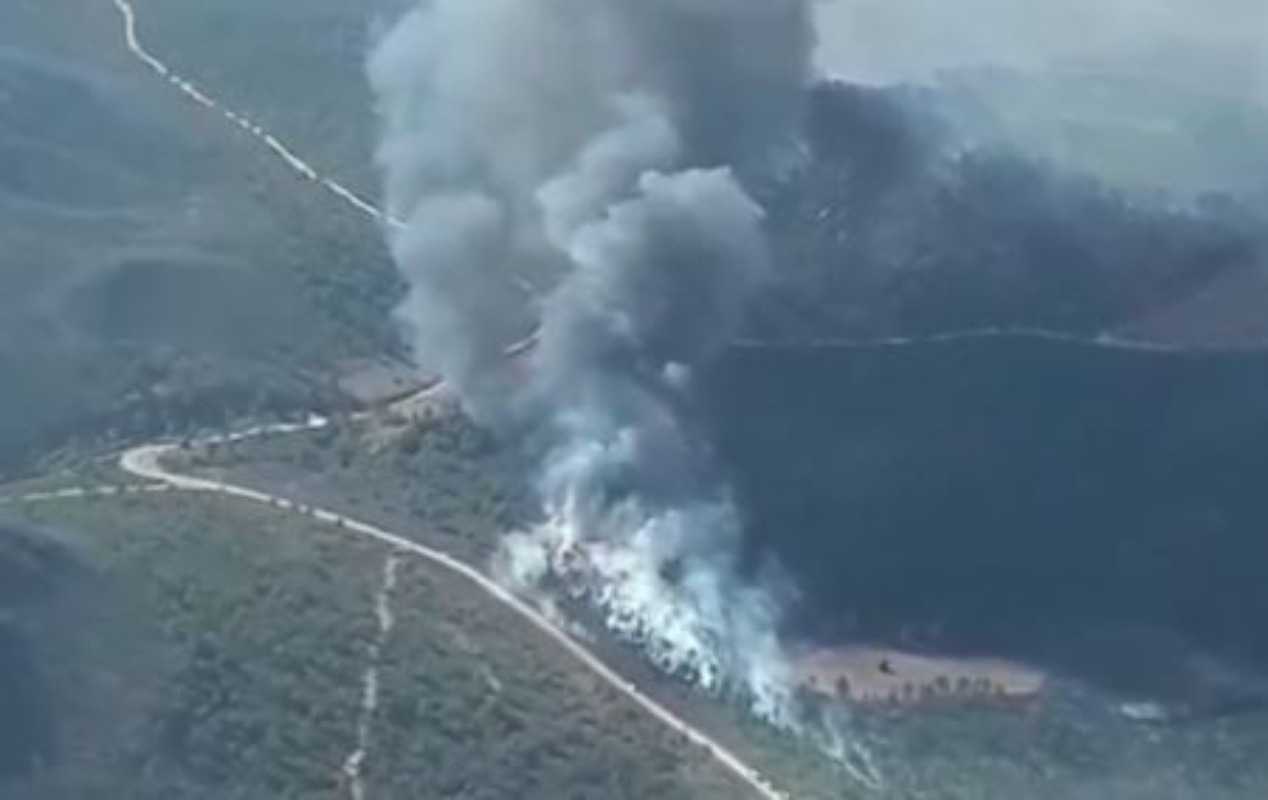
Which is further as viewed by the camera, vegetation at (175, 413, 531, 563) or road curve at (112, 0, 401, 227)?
road curve at (112, 0, 401, 227)

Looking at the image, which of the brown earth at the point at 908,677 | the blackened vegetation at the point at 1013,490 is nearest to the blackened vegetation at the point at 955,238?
the blackened vegetation at the point at 1013,490

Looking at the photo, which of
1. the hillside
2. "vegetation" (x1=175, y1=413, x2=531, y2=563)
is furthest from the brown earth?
the hillside

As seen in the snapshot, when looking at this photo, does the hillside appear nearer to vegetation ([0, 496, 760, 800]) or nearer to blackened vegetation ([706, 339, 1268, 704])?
vegetation ([0, 496, 760, 800])

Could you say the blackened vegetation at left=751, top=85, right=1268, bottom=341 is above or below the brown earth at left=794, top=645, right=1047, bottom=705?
above

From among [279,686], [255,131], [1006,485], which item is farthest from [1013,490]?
[255,131]

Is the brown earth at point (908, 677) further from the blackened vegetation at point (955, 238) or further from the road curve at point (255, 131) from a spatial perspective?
the road curve at point (255, 131)

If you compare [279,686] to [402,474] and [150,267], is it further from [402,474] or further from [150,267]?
[150,267]

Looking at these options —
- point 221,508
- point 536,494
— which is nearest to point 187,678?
point 221,508
